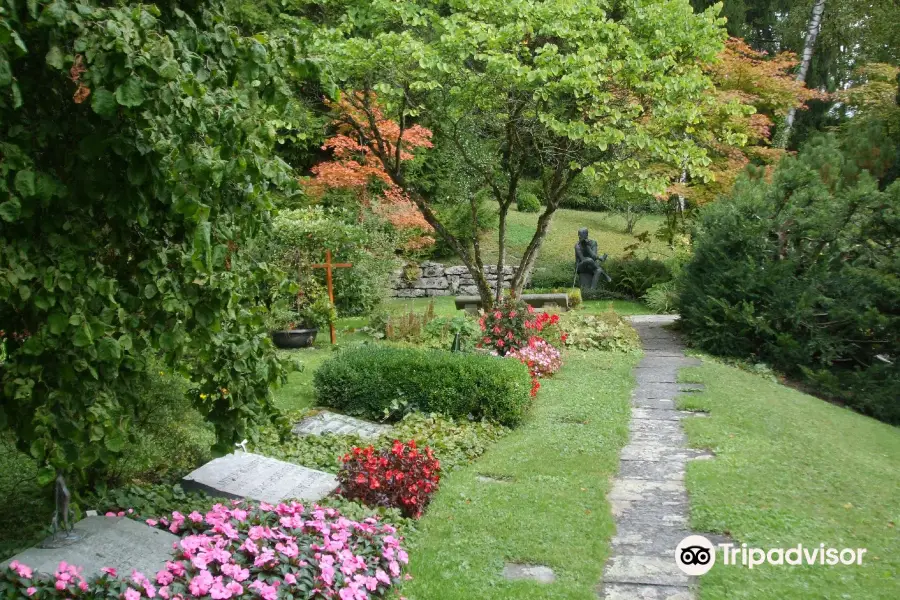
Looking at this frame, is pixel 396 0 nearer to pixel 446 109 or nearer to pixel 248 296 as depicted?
pixel 446 109

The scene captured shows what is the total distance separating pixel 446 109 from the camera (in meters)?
10.0

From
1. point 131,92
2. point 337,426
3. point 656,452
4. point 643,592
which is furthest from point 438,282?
point 131,92

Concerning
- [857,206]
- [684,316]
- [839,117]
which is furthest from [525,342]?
[839,117]

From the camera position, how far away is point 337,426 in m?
7.38

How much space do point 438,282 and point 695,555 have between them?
1593 cm

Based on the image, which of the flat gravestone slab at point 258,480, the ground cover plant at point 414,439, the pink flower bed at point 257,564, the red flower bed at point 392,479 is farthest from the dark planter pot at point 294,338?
the pink flower bed at point 257,564

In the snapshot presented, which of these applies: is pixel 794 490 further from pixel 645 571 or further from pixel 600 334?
pixel 600 334

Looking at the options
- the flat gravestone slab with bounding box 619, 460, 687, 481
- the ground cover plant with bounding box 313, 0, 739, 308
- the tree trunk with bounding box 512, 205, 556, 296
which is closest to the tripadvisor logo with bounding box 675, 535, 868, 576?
the flat gravestone slab with bounding box 619, 460, 687, 481

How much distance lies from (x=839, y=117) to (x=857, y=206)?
16327 mm

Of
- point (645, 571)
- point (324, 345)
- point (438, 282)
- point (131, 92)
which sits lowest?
point (438, 282)

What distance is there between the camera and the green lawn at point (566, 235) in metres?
22.2

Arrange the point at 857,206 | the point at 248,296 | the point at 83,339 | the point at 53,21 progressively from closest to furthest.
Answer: the point at 53,21 < the point at 83,339 < the point at 248,296 < the point at 857,206

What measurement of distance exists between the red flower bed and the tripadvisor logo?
66.3 inches

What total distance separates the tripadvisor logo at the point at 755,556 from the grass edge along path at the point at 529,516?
18.5 inches
